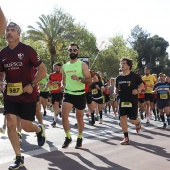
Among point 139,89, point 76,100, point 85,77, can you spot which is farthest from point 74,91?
point 139,89

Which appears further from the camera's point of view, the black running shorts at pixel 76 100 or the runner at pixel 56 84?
the runner at pixel 56 84

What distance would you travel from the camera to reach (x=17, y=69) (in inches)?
200

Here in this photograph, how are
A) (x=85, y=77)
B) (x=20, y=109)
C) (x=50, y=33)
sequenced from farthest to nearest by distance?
(x=50, y=33)
(x=85, y=77)
(x=20, y=109)

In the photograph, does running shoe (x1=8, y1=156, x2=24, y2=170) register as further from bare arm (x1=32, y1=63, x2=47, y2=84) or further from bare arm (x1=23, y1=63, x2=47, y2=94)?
bare arm (x1=32, y1=63, x2=47, y2=84)

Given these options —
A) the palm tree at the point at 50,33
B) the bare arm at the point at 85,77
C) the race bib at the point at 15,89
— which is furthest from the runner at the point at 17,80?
the palm tree at the point at 50,33

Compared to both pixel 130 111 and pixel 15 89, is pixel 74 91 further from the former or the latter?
pixel 15 89

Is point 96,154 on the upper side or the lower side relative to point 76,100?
lower

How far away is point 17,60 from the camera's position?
507cm

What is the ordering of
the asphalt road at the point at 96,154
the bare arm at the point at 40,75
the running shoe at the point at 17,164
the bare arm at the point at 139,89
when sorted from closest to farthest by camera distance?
the running shoe at the point at 17,164 < the bare arm at the point at 40,75 < the asphalt road at the point at 96,154 < the bare arm at the point at 139,89

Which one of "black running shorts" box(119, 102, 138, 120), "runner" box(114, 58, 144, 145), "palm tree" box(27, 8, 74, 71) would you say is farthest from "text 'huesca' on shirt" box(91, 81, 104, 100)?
"palm tree" box(27, 8, 74, 71)

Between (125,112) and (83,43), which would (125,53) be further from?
(125,112)

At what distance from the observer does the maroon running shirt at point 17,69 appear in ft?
16.6

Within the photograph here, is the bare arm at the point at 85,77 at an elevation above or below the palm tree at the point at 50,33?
below

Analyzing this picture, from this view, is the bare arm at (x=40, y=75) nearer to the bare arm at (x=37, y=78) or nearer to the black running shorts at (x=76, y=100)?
the bare arm at (x=37, y=78)
